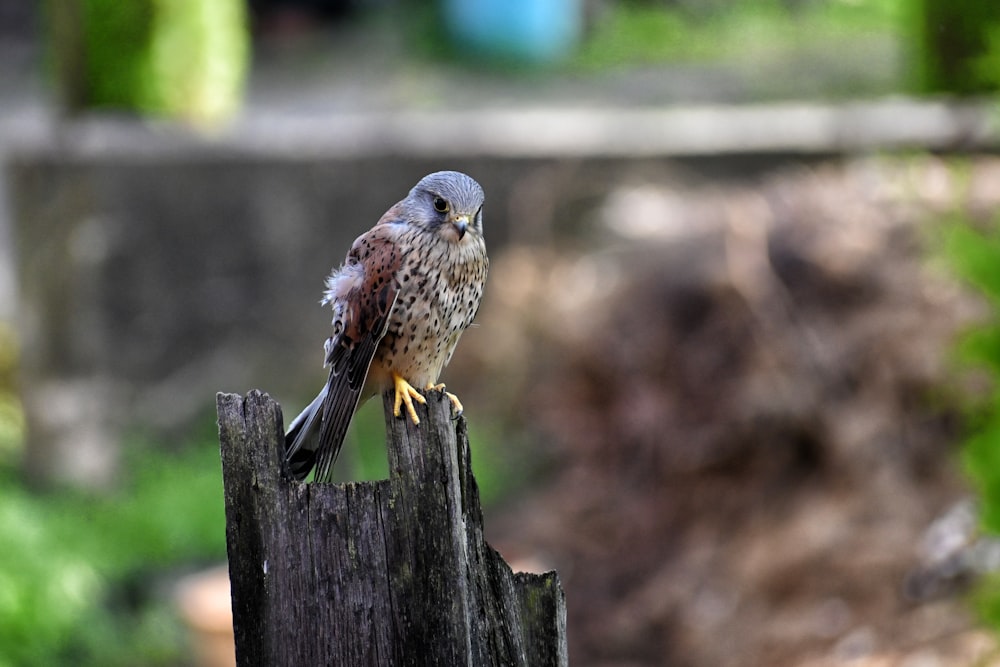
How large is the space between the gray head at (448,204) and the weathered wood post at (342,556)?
23.8 inches

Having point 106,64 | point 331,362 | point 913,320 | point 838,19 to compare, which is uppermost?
point 838,19

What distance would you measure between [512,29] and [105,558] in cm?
989

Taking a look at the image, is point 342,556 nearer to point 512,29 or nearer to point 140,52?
point 140,52

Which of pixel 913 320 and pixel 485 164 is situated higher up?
pixel 485 164

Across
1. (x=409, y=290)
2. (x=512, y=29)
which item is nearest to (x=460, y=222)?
(x=409, y=290)

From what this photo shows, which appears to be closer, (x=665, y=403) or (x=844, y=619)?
(x=844, y=619)

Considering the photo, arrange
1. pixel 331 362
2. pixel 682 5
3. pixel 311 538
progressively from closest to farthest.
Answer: pixel 311 538 < pixel 331 362 < pixel 682 5

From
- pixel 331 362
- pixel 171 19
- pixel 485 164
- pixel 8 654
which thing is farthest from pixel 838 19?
pixel 331 362

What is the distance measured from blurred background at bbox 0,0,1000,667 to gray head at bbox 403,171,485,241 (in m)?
1.95

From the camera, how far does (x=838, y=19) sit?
50.9ft

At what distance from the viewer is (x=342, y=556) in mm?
1743

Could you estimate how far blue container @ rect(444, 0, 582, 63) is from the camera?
574 inches

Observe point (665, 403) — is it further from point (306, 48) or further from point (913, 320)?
point (306, 48)

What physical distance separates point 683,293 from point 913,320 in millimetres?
1233
